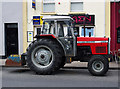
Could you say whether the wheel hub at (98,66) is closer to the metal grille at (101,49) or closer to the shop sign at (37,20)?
the metal grille at (101,49)

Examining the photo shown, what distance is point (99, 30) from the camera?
45.9 feet

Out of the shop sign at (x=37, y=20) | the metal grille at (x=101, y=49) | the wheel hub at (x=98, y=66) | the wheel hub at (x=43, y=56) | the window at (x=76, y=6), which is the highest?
the window at (x=76, y=6)

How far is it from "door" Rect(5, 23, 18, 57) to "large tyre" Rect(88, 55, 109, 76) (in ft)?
27.9

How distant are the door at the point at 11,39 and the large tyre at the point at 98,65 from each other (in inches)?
334

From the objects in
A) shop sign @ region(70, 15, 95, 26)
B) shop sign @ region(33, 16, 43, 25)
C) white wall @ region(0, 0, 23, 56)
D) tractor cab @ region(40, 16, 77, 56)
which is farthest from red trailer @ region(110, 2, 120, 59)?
white wall @ region(0, 0, 23, 56)

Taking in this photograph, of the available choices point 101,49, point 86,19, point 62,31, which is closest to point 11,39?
point 86,19

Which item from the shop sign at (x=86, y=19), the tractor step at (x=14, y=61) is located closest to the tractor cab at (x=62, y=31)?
the tractor step at (x=14, y=61)

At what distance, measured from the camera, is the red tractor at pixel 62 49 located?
8.29 meters

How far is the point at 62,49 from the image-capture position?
8.57 metres

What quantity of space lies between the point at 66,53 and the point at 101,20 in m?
6.44

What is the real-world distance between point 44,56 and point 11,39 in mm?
7479

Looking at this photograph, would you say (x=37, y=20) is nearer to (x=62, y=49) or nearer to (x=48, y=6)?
(x=48, y=6)

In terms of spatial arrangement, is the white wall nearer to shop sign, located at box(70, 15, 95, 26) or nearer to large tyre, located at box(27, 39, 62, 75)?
shop sign, located at box(70, 15, 95, 26)

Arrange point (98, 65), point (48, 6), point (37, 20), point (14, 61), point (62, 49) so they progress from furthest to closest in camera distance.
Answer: point (48, 6) → point (37, 20) → point (14, 61) → point (62, 49) → point (98, 65)
